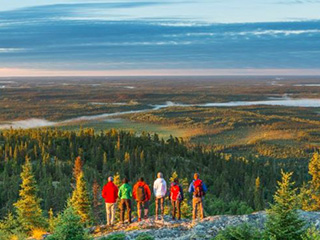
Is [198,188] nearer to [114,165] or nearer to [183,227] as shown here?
[183,227]

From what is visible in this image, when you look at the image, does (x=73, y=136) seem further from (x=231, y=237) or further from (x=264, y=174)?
(x=231, y=237)

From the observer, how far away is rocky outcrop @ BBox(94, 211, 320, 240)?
2516 cm

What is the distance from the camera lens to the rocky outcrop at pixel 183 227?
25163mm

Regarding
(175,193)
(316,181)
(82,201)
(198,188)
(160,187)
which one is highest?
(160,187)

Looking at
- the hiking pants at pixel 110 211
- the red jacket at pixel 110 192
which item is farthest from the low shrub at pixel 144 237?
the hiking pants at pixel 110 211

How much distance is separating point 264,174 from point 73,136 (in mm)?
61466

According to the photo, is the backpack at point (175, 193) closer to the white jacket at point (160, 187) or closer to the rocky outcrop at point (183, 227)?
the white jacket at point (160, 187)

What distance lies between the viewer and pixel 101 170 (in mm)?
113688

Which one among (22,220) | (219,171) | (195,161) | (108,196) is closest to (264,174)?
(219,171)

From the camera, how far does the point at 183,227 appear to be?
26688 millimetres

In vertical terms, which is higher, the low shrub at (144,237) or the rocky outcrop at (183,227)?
the low shrub at (144,237)

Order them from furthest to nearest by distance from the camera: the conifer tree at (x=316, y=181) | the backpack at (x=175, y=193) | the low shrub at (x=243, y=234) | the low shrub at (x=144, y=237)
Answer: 1. the conifer tree at (x=316, y=181)
2. the backpack at (x=175, y=193)
3. the low shrub at (x=144, y=237)
4. the low shrub at (x=243, y=234)

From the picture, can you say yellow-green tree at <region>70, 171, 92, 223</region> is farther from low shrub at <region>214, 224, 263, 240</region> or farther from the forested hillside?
low shrub at <region>214, 224, 263, 240</region>

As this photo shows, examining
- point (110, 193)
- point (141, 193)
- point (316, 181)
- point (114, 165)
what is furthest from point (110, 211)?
point (114, 165)
